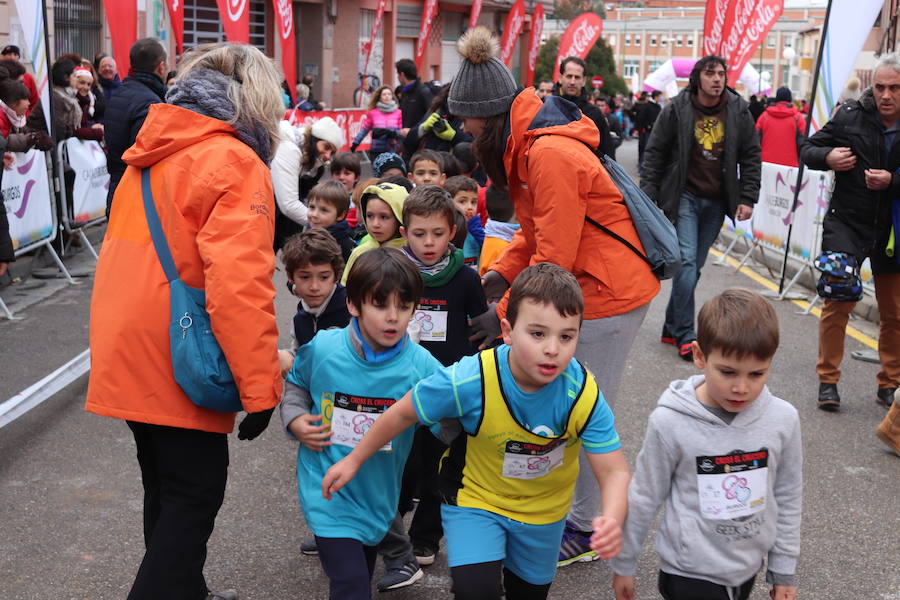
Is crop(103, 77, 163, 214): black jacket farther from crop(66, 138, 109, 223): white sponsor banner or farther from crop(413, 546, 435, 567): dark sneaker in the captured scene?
crop(413, 546, 435, 567): dark sneaker

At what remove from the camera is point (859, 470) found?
553 cm

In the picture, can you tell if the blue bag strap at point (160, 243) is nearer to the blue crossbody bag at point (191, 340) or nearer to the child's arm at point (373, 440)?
the blue crossbody bag at point (191, 340)

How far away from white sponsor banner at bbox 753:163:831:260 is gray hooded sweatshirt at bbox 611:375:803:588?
7.54 metres

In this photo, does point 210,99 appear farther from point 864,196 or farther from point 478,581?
point 864,196

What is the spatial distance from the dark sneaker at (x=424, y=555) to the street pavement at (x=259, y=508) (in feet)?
0.20

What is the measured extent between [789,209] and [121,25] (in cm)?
763

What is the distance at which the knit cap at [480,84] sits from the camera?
13.1 ft

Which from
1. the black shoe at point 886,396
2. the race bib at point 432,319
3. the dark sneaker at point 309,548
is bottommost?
the black shoe at point 886,396

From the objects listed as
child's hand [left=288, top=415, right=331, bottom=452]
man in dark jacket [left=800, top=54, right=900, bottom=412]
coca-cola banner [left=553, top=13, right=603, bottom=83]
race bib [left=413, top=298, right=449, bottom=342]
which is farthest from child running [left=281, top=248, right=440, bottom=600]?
coca-cola banner [left=553, top=13, right=603, bottom=83]

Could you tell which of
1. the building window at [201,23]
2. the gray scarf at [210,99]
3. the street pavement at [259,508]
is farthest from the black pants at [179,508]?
the building window at [201,23]

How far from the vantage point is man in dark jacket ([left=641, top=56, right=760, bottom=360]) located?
7758 mm

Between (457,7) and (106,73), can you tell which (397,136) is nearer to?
(106,73)

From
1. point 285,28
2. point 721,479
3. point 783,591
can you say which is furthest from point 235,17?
point 783,591

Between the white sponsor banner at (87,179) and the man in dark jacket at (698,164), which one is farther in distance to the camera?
the white sponsor banner at (87,179)
